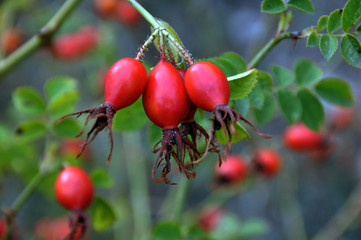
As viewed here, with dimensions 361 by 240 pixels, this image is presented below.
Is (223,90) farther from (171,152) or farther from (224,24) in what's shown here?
(224,24)

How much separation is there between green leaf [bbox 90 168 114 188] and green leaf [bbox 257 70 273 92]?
64 cm

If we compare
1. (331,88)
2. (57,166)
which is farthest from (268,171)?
(57,166)

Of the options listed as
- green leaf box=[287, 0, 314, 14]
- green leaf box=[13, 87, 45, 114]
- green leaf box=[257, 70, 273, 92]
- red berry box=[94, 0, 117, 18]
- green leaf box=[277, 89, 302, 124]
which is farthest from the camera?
red berry box=[94, 0, 117, 18]

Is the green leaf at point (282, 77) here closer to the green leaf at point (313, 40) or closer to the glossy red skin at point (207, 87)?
the green leaf at point (313, 40)

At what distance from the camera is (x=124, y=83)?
92 cm

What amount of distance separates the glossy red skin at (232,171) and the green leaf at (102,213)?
100 cm

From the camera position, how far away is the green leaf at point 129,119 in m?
1.31

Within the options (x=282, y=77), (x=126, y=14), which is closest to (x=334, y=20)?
(x=282, y=77)

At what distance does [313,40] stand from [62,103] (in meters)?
0.99

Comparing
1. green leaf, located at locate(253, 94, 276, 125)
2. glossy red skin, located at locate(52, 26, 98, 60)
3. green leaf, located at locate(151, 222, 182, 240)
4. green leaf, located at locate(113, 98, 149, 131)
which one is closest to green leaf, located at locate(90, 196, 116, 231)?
green leaf, located at locate(151, 222, 182, 240)

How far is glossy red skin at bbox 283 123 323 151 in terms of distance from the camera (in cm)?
253

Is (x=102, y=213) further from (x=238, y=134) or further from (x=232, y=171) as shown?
(x=232, y=171)

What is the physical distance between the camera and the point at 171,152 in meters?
0.96

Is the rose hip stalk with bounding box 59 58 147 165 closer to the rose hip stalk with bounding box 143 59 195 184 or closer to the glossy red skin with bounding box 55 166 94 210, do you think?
the rose hip stalk with bounding box 143 59 195 184
